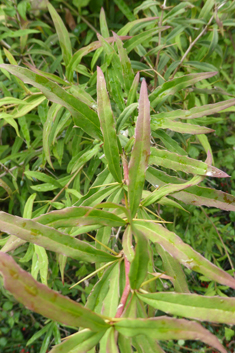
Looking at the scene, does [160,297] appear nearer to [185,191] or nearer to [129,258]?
[129,258]

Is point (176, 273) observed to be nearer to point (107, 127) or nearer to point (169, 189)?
point (169, 189)

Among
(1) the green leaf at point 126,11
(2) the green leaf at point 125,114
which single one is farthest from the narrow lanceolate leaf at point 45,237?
(1) the green leaf at point 126,11

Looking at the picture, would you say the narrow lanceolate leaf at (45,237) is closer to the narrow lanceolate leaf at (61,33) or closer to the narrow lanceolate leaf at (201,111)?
the narrow lanceolate leaf at (201,111)

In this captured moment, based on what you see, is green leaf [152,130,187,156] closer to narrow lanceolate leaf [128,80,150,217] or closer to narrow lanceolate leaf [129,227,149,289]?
narrow lanceolate leaf [128,80,150,217]

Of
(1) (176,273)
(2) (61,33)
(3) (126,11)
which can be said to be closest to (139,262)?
(1) (176,273)

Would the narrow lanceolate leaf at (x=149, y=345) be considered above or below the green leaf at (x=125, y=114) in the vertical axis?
below

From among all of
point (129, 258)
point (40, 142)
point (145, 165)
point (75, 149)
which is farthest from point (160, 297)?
point (40, 142)

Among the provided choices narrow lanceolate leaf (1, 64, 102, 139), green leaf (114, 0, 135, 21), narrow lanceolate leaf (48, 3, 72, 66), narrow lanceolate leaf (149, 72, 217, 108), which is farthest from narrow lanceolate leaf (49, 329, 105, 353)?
green leaf (114, 0, 135, 21)
